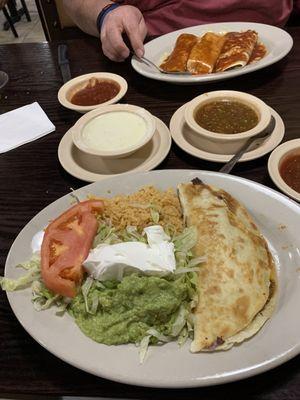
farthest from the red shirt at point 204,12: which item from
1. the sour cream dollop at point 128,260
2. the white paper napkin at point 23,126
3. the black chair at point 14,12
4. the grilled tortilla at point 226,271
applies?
the black chair at point 14,12

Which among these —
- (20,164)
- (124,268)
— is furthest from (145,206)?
(20,164)

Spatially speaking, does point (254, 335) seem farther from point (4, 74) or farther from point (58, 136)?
point (4, 74)

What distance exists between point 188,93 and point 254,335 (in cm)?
152

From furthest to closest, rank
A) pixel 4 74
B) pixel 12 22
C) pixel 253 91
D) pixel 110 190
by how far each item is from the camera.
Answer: pixel 12 22
pixel 4 74
pixel 253 91
pixel 110 190

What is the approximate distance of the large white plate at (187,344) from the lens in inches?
42.8

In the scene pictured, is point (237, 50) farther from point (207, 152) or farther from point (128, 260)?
point (128, 260)

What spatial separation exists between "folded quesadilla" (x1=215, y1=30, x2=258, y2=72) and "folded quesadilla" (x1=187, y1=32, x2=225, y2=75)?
37 millimetres

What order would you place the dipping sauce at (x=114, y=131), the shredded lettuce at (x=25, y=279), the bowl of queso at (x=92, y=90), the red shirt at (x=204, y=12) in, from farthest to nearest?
the red shirt at (x=204, y=12) < the bowl of queso at (x=92, y=90) < the dipping sauce at (x=114, y=131) < the shredded lettuce at (x=25, y=279)

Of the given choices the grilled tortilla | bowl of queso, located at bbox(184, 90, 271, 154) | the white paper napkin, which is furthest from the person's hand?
the grilled tortilla

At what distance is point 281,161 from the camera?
1.74 m

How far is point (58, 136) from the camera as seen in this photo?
2.15m

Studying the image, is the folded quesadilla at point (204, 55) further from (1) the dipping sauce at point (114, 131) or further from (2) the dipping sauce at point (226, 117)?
(1) the dipping sauce at point (114, 131)

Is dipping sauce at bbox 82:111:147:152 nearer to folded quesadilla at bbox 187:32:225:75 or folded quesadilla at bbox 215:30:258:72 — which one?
folded quesadilla at bbox 187:32:225:75

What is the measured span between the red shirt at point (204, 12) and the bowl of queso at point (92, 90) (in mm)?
767
